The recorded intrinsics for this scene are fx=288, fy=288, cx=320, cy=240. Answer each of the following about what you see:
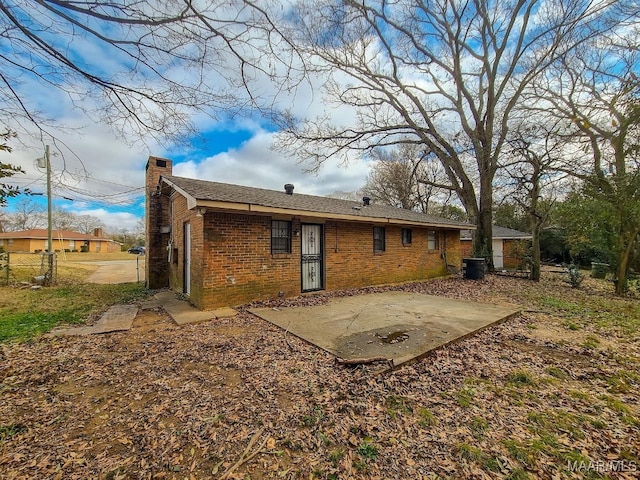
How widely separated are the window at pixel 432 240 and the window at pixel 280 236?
6878 mm

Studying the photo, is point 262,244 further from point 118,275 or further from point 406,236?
point 118,275

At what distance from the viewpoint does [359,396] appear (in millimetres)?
2852

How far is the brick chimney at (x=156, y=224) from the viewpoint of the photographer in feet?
30.8

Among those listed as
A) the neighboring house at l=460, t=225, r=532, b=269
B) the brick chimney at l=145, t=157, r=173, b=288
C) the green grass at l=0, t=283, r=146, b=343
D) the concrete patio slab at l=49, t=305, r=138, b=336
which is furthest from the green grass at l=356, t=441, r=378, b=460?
the neighboring house at l=460, t=225, r=532, b=269

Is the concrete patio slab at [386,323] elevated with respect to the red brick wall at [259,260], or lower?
lower

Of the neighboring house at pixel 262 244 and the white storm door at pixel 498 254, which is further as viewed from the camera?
the white storm door at pixel 498 254

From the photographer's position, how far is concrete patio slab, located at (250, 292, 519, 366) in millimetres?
3990

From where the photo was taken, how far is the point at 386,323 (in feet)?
17.1

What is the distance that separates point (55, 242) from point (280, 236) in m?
48.0

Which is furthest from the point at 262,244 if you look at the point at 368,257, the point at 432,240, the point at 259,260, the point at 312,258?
the point at 432,240

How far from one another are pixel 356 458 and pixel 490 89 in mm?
15562

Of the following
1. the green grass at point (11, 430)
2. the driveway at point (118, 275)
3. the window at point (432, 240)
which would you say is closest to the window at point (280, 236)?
the green grass at point (11, 430)

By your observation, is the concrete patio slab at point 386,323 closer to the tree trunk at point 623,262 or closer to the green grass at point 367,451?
the green grass at point 367,451

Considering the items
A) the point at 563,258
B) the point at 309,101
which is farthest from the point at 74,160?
the point at 563,258
